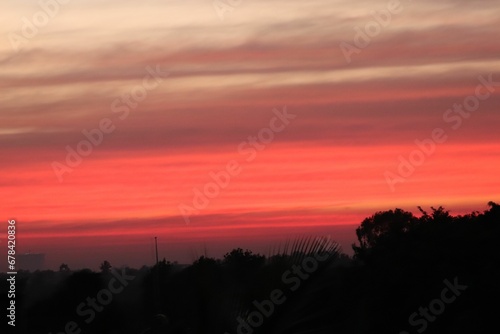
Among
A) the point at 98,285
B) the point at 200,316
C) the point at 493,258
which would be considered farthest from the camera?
the point at 98,285

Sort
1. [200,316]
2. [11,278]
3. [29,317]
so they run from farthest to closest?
[29,317]
[11,278]
[200,316]

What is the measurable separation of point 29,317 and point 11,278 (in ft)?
110

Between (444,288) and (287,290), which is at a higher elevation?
(444,288)

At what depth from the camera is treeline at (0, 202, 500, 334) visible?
11.0 m

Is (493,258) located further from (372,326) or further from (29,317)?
(29,317)

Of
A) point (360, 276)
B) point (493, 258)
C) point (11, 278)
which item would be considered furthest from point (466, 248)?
point (11, 278)

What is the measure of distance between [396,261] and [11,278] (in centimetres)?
1731

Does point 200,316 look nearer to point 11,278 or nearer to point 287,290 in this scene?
point 287,290

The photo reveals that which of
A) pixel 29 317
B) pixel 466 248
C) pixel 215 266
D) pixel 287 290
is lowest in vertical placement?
pixel 287 290

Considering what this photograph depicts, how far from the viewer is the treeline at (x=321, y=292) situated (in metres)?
11.0

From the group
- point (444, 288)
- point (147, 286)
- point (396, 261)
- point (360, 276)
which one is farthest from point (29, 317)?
point (444, 288)

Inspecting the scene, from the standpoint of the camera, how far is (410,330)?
3400 centimetres

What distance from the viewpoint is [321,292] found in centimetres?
1088

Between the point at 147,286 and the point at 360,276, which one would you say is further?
the point at 147,286
